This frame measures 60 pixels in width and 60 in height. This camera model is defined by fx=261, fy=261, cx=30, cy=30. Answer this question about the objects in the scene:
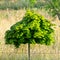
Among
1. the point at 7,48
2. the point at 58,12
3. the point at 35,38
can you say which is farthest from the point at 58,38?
the point at 35,38

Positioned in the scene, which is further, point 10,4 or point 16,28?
point 10,4

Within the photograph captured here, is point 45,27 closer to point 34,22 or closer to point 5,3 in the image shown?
point 34,22

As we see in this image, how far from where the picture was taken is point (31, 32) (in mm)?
4949

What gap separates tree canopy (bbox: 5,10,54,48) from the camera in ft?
16.0

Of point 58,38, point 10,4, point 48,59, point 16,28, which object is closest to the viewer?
point 16,28

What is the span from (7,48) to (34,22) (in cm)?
159

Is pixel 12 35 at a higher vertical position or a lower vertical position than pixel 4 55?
higher

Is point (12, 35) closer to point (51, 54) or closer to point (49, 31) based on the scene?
point (49, 31)

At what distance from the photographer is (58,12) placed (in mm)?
6156

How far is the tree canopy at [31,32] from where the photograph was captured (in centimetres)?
489

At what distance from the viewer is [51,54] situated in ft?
19.3

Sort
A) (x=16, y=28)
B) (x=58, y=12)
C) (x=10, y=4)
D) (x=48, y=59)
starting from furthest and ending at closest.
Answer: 1. (x=10, y=4)
2. (x=58, y=12)
3. (x=48, y=59)
4. (x=16, y=28)

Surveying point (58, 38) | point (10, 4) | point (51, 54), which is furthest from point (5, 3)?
point (51, 54)

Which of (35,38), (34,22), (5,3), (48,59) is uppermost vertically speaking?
(5,3)
